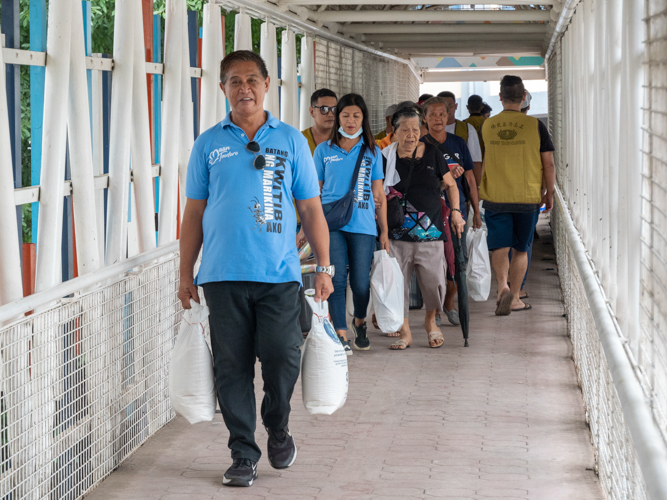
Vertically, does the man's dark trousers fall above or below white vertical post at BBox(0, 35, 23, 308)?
below

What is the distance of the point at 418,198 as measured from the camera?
6316mm

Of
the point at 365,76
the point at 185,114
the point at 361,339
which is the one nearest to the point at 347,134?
the point at 185,114

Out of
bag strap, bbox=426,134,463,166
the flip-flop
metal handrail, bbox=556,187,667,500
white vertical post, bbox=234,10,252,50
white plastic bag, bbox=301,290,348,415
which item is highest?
white vertical post, bbox=234,10,252,50

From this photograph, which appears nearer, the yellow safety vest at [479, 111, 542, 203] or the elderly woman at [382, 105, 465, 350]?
the elderly woman at [382, 105, 465, 350]

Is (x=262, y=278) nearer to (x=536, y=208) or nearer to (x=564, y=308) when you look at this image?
(x=536, y=208)

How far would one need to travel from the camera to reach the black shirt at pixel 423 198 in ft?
20.7

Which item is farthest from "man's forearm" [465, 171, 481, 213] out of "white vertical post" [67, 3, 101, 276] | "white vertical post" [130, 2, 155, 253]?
"white vertical post" [67, 3, 101, 276]

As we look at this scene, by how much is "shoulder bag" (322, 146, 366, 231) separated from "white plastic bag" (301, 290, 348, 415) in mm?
1888

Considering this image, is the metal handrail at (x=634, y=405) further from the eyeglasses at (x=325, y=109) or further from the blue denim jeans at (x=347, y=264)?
the eyeglasses at (x=325, y=109)

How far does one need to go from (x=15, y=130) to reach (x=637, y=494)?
2846 millimetres

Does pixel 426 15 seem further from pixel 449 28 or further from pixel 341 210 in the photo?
pixel 341 210

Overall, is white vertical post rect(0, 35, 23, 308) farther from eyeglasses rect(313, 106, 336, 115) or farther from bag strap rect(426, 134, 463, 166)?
bag strap rect(426, 134, 463, 166)

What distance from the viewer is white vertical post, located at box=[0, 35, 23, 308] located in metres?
3.34

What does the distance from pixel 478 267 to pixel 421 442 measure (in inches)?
123
